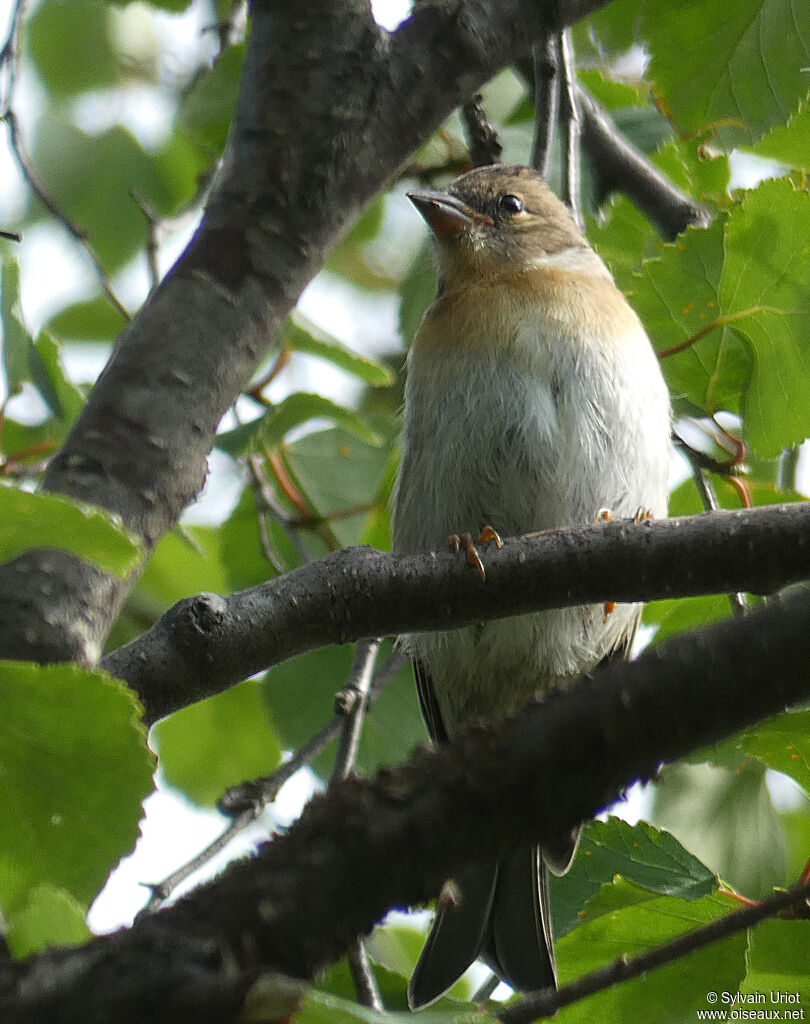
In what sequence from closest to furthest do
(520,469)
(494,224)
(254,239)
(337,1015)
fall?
(337,1015), (254,239), (520,469), (494,224)

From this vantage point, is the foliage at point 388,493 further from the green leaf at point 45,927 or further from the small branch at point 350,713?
the small branch at point 350,713

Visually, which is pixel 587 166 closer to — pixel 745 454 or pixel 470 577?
pixel 745 454

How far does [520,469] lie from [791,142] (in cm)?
125

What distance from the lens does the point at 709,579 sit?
217 centimetres

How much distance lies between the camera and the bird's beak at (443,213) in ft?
15.2

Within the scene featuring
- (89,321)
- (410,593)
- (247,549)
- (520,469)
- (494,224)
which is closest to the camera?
(410,593)

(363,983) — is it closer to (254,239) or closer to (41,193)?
(254,239)

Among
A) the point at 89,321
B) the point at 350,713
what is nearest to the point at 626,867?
the point at 350,713

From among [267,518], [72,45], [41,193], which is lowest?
[267,518]

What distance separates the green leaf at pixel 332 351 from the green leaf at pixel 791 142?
1473 mm

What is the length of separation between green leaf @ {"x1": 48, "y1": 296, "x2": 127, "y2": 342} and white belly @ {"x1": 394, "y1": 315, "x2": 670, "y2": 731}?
2.14 m

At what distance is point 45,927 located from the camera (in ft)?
5.20

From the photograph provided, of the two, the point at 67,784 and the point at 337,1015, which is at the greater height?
the point at 67,784

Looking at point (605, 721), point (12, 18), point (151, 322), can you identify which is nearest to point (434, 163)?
point (12, 18)
